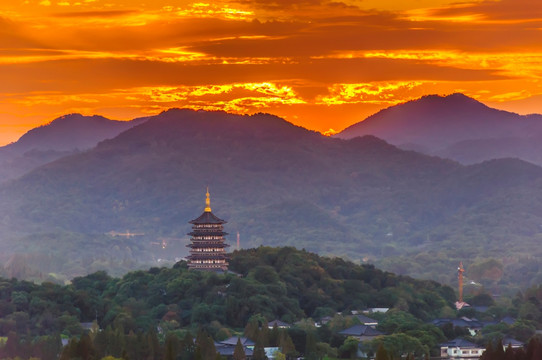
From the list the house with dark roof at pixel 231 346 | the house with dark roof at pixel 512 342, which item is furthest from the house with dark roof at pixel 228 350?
the house with dark roof at pixel 512 342

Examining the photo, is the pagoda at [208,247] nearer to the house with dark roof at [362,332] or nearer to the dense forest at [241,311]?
the dense forest at [241,311]

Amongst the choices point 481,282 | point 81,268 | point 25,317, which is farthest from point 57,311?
point 81,268

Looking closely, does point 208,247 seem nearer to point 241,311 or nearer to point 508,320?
point 241,311

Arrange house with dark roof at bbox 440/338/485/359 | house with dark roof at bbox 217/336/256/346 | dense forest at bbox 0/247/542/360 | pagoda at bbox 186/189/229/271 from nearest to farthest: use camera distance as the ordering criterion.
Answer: dense forest at bbox 0/247/542/360, house with dark roof at bbox 217/336/256/346, house with dark roof at bbox 440/338/485/359, pagoda at bbox 186/189/229/271

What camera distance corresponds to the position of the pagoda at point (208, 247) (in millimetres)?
114812

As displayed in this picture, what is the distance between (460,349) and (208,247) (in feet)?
97.9

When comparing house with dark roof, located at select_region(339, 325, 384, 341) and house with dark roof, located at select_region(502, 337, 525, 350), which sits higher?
house with dark roof, located at select_region(339, 325, 384, 341)

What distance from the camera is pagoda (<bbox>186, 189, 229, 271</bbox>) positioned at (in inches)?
4520

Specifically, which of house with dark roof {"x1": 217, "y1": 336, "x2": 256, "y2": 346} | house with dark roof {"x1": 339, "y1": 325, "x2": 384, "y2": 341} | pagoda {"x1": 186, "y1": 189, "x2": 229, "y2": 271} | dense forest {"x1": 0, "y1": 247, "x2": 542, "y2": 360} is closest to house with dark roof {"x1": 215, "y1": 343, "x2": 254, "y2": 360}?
house with dark roof {"x1": 217, "y1": 336, "x2": 256, "y2": 346}

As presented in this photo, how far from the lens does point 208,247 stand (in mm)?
A: 116250

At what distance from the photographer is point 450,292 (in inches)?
4734

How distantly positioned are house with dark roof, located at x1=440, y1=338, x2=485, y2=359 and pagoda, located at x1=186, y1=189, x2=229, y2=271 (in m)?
25.7

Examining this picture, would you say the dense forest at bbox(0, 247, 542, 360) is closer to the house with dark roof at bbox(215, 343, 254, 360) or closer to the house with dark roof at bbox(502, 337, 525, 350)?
the house with dark roof at bbox(502, 337, 525, 350)

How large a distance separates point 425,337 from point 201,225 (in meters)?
31.8
